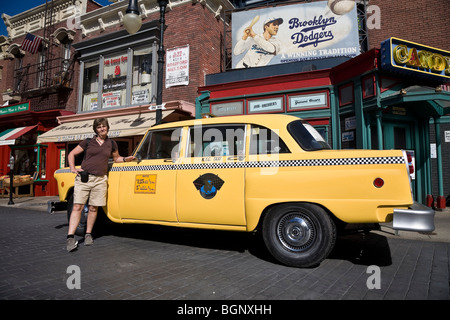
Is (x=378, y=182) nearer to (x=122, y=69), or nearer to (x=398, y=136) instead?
(x=398, y=136)

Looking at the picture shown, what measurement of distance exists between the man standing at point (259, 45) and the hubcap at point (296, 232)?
339 inches

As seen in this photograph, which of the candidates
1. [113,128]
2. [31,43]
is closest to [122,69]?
[113,128]

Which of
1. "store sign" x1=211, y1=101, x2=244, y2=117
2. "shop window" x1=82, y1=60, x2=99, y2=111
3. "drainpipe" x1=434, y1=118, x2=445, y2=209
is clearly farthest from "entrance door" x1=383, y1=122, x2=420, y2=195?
"shop window" x1=82, y1=60, x2=99, y2=111

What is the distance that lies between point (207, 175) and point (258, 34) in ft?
29.9

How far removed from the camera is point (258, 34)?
11023mm

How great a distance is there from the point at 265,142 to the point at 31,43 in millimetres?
16136

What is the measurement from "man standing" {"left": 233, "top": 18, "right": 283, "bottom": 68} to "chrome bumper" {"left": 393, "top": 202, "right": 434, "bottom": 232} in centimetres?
896

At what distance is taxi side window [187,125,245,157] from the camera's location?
3.78 m

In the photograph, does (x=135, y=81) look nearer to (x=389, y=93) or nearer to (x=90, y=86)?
(x=90, y=86)

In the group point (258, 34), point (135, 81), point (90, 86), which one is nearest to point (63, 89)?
point (90, 86)

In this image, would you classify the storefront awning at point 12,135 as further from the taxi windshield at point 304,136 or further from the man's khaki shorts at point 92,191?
the taxi windshield at point 304,136

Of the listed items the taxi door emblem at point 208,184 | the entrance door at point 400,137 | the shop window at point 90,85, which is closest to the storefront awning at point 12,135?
the shop window at point 90,85

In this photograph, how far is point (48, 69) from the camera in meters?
14.0

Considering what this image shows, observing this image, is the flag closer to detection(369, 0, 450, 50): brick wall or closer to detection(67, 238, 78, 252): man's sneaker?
detection(67, 238, 78, 252): man's sneaker
